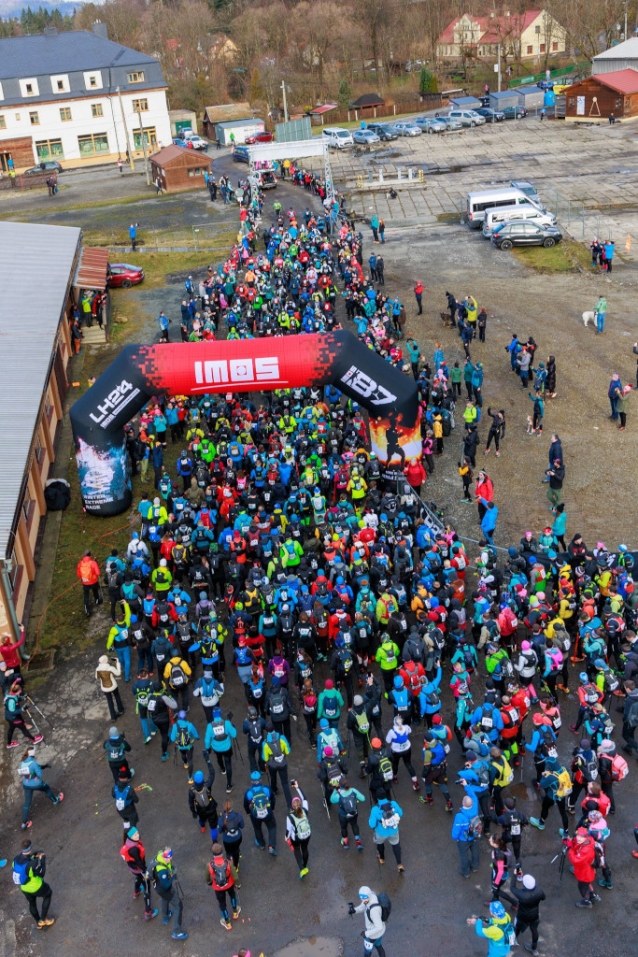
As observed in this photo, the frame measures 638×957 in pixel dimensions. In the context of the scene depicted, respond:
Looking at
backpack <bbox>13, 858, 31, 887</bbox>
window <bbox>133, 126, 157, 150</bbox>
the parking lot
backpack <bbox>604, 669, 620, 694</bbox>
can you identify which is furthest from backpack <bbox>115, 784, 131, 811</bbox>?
window <bbox>133, 126, 157, 150</bbox>

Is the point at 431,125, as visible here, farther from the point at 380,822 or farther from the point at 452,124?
the point at 380,822

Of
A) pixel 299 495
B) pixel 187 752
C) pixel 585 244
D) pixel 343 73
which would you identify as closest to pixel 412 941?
pixel 187 752

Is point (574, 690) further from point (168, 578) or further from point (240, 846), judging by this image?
point (168, 578)

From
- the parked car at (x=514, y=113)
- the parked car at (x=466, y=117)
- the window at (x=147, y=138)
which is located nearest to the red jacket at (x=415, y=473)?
the parked car at (x=466, y=117)

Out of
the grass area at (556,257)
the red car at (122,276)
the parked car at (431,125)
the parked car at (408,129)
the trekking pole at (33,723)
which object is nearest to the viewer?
the trekking pole at (33,723)

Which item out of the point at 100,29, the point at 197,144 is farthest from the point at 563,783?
the point at 100,29

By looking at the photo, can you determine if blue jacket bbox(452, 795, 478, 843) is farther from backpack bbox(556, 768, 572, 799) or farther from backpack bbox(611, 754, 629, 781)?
backpack bbox(611, 754, 629, 781)

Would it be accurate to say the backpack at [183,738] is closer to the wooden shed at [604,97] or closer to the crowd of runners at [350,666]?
the crowd of runners at [350,666]
